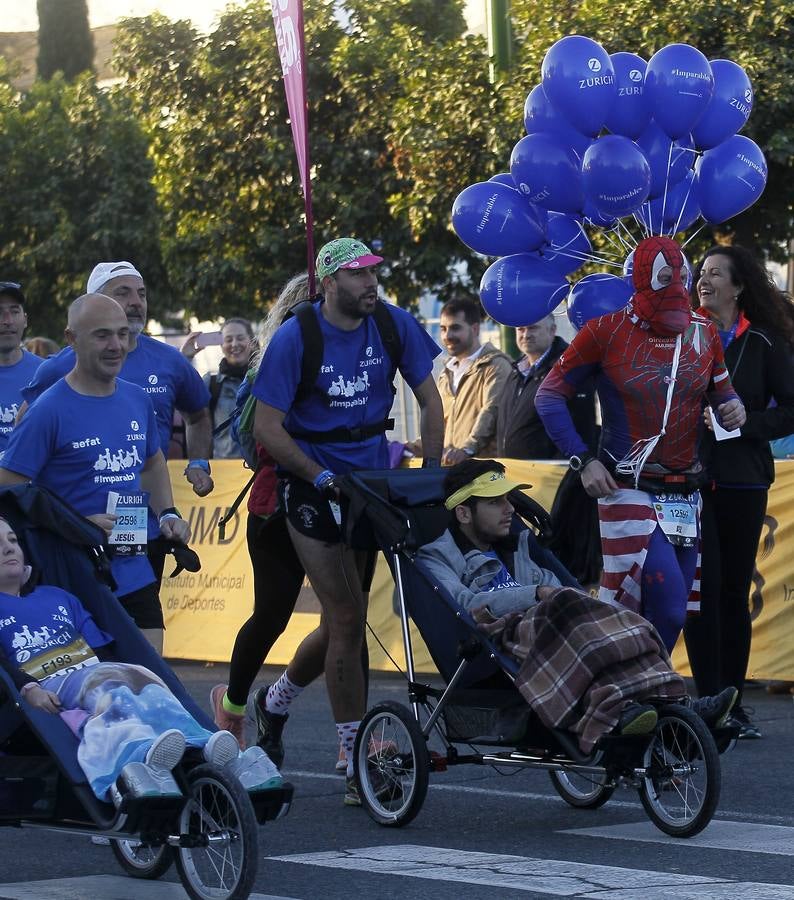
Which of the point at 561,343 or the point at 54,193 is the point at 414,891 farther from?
the point at 54,193

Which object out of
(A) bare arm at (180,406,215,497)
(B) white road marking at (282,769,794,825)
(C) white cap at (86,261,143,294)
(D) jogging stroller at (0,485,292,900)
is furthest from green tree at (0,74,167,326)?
(D) jogging stroller at (0,485,292,900)

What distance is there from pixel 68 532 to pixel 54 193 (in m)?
28.2

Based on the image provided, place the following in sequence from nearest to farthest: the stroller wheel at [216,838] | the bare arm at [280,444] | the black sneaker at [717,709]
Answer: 1. the stroller wheel at [216,838]
2. the black sneaker at [717,709]
3. the bare arm at [280,444]

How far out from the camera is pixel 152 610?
22.1ft

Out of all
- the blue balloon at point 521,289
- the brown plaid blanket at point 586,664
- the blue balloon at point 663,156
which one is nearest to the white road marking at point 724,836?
the brown plaid blanket at point 586,664

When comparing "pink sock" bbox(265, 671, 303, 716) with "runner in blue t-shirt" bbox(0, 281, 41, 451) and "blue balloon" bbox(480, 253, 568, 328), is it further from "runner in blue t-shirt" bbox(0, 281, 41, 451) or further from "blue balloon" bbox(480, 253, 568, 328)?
"blue balloon" bbox(480, 253, 568, 328)

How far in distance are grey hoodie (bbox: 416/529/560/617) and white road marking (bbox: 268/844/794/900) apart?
0.90m

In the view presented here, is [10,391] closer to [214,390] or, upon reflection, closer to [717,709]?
[717,709]

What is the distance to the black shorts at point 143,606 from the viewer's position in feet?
21.9

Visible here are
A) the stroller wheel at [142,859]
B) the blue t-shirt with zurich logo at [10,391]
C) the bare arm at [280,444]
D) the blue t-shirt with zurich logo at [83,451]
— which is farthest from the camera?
the blue t-shirt with zurich logo at [10,391]

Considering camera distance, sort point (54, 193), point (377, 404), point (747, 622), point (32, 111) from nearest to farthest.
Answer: point (377, 404), point (747, 622), point (54, 193), point (32, 111)

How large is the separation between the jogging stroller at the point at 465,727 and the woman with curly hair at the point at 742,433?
157 centimetres

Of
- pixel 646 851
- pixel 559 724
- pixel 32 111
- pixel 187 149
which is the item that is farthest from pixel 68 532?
pixel 32 111

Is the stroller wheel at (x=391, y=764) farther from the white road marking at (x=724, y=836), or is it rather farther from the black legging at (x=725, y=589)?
the black legging at (x=725, y=589)
